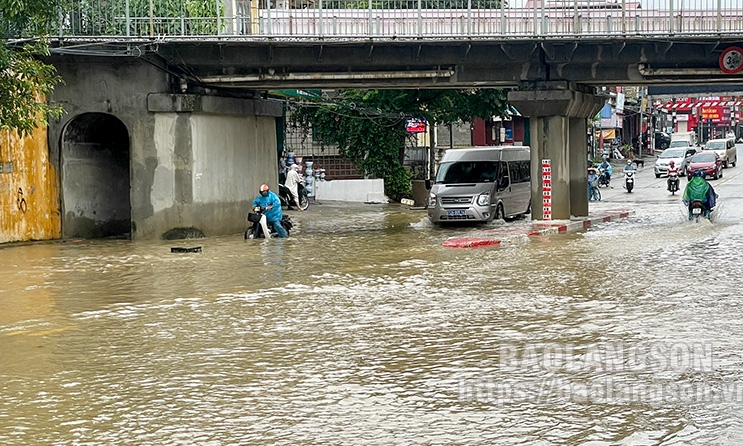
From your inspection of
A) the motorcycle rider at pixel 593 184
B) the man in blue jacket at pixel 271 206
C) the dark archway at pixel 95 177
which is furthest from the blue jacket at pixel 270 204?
the motorcycle rider at pixel 593 184

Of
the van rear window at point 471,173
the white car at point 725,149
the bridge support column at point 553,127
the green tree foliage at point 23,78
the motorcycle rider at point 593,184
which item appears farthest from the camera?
the white car at point 725,149

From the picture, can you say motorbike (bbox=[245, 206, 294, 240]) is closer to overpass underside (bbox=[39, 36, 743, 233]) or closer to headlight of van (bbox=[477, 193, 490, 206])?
overpass underside (bbox=[39, 36, 743, 233])

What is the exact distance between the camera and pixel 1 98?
61.6ft

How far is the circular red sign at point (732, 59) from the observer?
25.5 m

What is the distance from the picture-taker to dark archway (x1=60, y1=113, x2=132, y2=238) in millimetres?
26094

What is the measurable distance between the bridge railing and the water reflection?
225 inches

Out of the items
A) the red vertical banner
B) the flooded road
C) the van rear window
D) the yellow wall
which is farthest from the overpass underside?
the flooded road

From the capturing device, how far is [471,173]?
29.2 metres

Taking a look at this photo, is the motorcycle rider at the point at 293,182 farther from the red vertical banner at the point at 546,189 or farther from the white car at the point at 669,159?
the white car at the point at 669,159

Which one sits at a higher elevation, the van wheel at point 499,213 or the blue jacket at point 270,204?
the blue jacket at point 270,204

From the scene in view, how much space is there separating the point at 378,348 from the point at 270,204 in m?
14.2

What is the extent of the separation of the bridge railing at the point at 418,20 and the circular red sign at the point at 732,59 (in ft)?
2.94

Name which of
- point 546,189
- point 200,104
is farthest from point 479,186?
point 200,104

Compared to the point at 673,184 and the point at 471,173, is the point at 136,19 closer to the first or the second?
the point at 471,173
